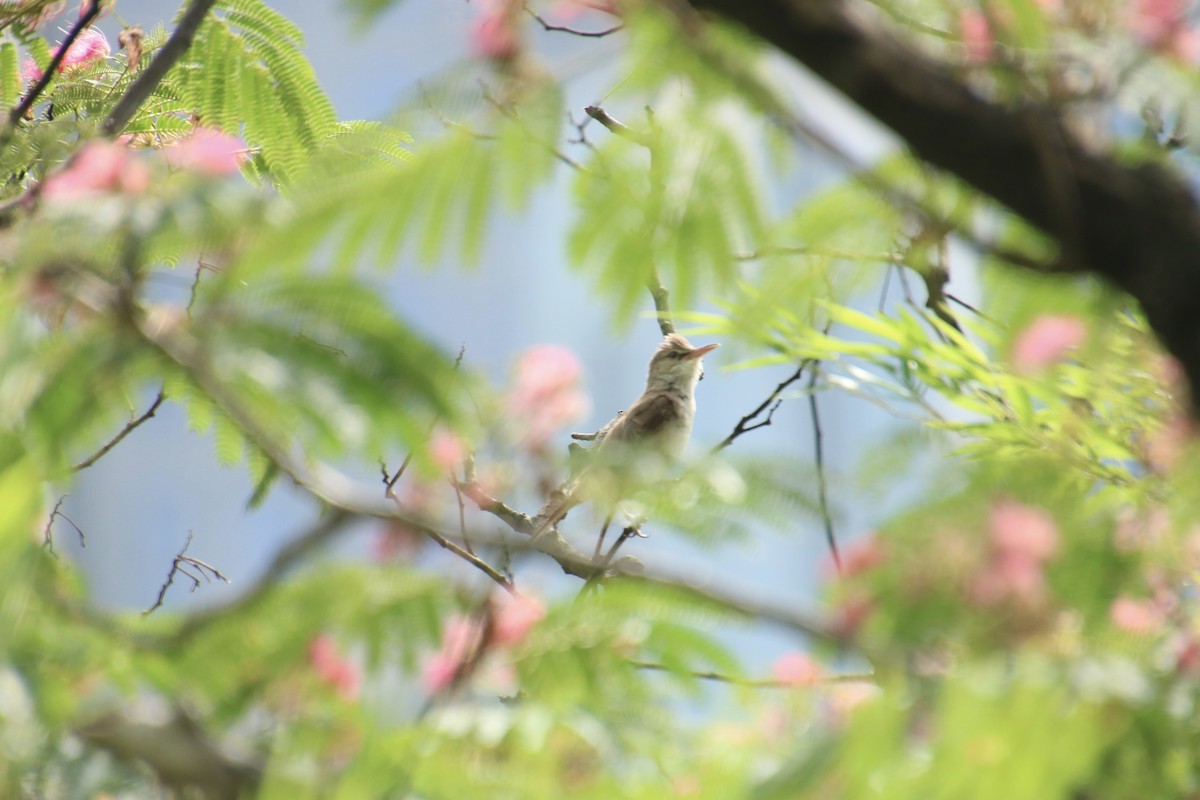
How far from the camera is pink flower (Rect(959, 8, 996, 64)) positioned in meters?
1.21

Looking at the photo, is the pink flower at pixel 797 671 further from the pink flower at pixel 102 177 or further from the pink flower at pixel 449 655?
the pink flower at pixel 102 177

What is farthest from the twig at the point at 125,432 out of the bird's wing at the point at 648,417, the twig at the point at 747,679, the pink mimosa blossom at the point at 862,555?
the bird's wing at the point at 648,417

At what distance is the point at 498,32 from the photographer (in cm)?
136

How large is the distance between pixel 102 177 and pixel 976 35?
961 millimetres

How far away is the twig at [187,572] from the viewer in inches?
149

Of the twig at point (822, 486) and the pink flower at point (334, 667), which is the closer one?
the pink flower at point (334, 667)

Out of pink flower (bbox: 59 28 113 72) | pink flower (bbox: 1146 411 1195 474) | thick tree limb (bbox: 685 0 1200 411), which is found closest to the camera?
thick tree limb (bbox: 685 0 1200 411)

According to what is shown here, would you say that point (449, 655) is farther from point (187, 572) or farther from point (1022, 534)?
point (187, 572)

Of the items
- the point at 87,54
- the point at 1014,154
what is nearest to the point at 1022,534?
the point at 1014,154

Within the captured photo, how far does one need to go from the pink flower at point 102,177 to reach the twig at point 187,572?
2.53m

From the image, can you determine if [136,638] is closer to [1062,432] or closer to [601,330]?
[601,330]

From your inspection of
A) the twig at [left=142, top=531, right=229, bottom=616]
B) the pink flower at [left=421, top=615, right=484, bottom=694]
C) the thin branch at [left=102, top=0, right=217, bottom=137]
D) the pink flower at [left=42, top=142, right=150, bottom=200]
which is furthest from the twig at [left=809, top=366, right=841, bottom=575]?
the twig at [left=142, top=531, right=229, bottom=616]

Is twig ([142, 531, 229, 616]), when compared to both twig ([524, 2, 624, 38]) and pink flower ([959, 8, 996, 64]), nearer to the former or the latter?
twig ([524, 2, 624, 38])

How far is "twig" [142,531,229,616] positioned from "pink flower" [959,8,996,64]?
3.08 m
